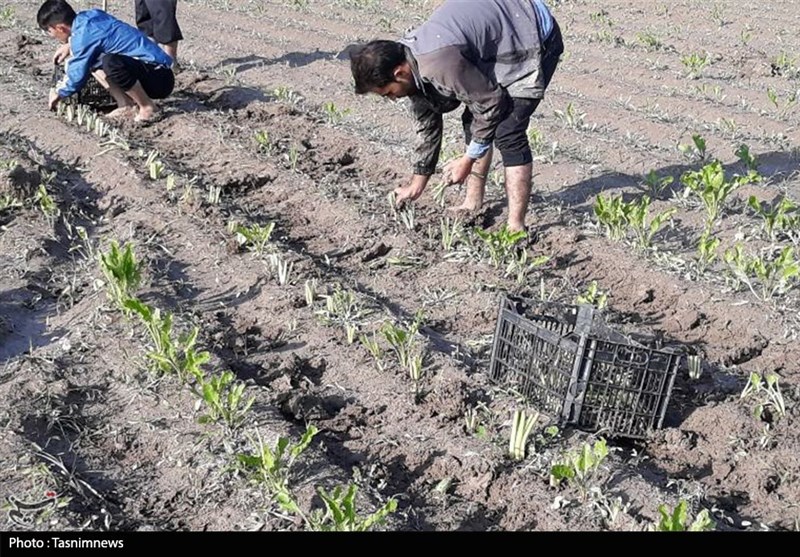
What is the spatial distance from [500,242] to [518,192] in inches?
13.9

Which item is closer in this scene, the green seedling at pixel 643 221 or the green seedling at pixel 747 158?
the green seedling at pixel 643 221

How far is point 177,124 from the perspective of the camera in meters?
7.43

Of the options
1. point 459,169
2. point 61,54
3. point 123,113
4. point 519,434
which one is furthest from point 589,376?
point 61,54

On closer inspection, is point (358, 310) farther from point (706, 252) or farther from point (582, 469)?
point (706, 252)

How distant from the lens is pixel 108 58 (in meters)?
7.20

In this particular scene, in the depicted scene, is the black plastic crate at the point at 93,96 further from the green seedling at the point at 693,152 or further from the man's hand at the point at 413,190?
the green seedling at the point at 693,152

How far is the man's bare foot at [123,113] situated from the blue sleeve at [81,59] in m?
0.43

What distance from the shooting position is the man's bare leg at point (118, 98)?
7508 millimetres

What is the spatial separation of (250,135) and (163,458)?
4046 millimetres

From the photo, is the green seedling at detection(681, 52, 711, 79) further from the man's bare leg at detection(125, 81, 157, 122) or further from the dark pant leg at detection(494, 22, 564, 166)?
the man's bare leg at detection(125, 81, 157, 122)

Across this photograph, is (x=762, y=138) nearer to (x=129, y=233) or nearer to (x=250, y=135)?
(x=250, y=135)

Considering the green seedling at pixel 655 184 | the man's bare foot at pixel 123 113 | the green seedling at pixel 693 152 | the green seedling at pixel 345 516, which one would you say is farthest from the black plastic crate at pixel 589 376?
the man's bare foot at pixel 123 113
